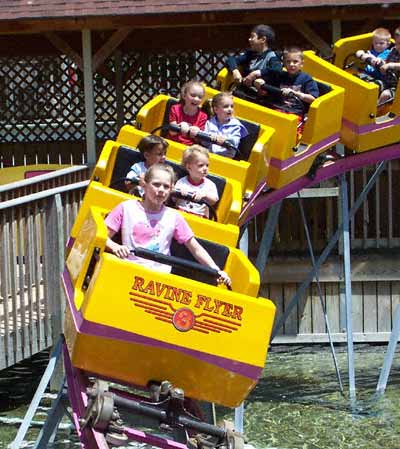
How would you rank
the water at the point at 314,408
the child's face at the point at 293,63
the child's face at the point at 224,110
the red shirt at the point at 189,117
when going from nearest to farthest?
the child's face at the point at 224,110
the red shirt at the point at 189,117
the water at the point at 314,408
the child's face at the point at 293,63

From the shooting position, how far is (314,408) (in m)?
9.84

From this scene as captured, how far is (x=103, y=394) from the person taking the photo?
17.6 ft

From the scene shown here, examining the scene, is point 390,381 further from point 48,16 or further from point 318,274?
point 48,16

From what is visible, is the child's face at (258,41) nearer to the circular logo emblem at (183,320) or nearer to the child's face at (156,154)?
the child's face at (156,154)

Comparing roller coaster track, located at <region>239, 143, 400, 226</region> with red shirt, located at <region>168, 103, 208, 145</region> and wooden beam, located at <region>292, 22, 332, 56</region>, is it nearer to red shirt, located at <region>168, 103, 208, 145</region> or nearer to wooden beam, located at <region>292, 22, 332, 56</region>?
red shirt, located at <region>168, 103, 208, 145</region>

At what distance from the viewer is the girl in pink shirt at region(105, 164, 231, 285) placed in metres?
5.93

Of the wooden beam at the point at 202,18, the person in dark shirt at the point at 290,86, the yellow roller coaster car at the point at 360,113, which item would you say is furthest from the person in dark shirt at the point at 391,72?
the wooden beam at the point at 202,18

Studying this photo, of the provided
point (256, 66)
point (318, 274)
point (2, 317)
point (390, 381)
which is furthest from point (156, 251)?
point (318, 274)

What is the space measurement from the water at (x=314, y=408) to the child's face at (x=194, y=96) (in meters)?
2.47

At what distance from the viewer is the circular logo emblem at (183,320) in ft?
18.3

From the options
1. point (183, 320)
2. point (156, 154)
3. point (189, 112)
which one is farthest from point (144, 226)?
point (189, 112)

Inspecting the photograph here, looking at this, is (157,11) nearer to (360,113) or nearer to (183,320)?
(360,113)

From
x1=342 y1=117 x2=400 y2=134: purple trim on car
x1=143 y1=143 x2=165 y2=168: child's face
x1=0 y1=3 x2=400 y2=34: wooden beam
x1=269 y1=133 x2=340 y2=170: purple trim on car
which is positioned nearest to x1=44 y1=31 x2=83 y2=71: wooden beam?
x1=0 y1=3 x2=400 y2=34: wooden beam

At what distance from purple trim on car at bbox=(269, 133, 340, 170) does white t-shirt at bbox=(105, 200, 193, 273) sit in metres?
2.54
